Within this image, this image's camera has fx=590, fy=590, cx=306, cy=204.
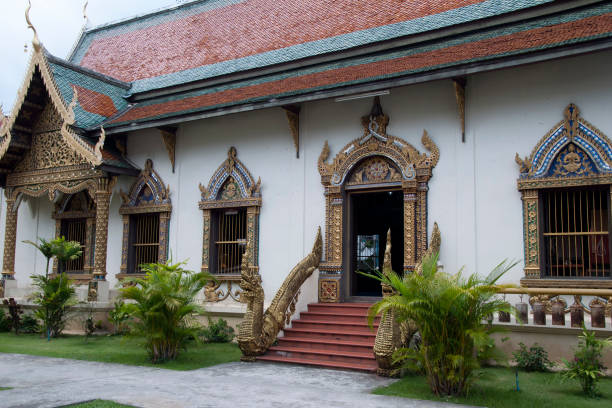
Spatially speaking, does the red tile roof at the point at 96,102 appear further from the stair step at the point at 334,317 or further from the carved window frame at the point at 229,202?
the stair step at the point at 334,317

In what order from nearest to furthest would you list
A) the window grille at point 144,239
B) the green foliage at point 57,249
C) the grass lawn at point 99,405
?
the grass lawn at point 99,405 < the green foliage at point 57,249 < the window grille at point 144,239

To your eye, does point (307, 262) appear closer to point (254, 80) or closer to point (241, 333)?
point (241, 333)

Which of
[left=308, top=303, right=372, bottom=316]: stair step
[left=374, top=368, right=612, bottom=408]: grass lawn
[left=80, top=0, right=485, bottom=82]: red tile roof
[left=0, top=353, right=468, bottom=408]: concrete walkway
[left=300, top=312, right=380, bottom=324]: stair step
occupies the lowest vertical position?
[left=0, top=353, right=468, bottom=408]: concrete walkway

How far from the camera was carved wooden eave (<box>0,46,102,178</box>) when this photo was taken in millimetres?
12602

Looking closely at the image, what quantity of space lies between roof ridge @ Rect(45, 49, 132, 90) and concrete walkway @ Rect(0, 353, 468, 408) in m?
7.57

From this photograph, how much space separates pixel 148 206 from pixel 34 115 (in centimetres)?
353

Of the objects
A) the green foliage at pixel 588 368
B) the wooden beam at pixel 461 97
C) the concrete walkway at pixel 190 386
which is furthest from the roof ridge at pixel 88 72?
the green foliage at pixel 588 368

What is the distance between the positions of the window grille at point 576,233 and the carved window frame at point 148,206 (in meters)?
7.77

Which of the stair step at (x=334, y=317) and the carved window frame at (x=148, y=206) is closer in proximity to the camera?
the stair step at (x=334, y=317)

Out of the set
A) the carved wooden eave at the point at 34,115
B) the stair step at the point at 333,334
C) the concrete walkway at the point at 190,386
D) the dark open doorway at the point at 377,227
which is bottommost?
the concrete walkway at the point at 190,386

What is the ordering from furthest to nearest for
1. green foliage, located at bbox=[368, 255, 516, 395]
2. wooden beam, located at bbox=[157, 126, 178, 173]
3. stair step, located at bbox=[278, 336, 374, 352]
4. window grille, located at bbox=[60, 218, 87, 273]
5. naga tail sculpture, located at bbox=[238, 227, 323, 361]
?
window grille, located at bbox=[60, 218, 87, 273] < wooden beam, located at bbox=[157, 126, 178, 173] < naga tail sculpture, located at bbox=[238, 227, 323, 361] < stair step, located at bbox=[278, 336, 374, 352] < green foliage, located at bbox=[368, 255, 516, 395]

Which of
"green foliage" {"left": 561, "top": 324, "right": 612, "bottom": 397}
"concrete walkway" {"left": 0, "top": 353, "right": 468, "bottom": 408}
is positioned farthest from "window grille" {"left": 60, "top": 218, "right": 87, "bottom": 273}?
"green foliage" {"left": 561, "top": 324, "right": 612, "bottom": 397}

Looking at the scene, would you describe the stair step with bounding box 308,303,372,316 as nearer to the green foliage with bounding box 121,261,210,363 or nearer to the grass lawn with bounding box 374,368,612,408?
the green foliage with bounding box 121,261,210,363

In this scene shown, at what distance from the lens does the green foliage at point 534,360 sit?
788 cm
